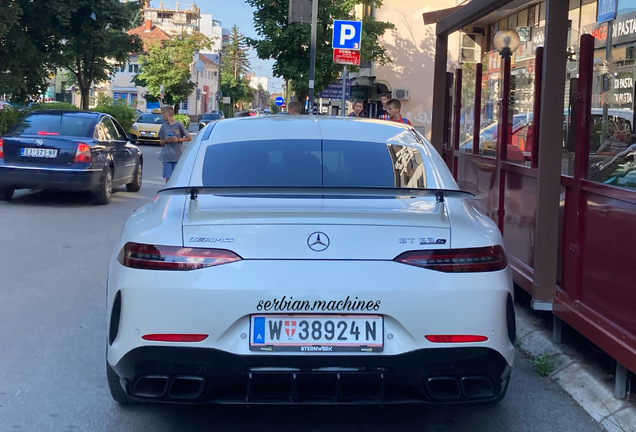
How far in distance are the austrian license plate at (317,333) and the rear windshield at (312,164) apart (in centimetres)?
105

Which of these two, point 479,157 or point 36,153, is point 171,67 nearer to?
point 36,153

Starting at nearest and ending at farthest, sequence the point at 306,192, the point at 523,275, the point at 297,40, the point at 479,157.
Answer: the point at 306,192 → the point at 523,275 → the point at 479,157 → the point at 297,40

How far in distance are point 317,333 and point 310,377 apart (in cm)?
18

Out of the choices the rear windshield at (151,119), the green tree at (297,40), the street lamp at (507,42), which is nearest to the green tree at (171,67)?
the rear windshield at (151,119)

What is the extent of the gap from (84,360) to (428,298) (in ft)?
8.70

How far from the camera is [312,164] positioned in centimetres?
421

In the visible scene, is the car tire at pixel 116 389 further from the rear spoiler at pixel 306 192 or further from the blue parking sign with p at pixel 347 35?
the blue parking sign with p at pixel 347 35

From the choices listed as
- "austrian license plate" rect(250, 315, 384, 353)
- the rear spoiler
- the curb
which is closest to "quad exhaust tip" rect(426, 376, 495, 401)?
"austrian license plate" rect(250, 315, 384, 353)

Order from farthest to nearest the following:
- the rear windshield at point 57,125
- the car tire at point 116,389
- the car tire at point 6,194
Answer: the car tire at point 6,194 → the rear windshield at point 57,125 → the car tire at point 116,389

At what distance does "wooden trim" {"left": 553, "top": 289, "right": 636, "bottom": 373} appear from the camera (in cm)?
391

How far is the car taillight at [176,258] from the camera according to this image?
3.22 metres

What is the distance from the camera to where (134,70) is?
92.1 metres

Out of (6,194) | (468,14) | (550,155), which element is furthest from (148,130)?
(550,155)

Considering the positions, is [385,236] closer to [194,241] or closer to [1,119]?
[194,241]
